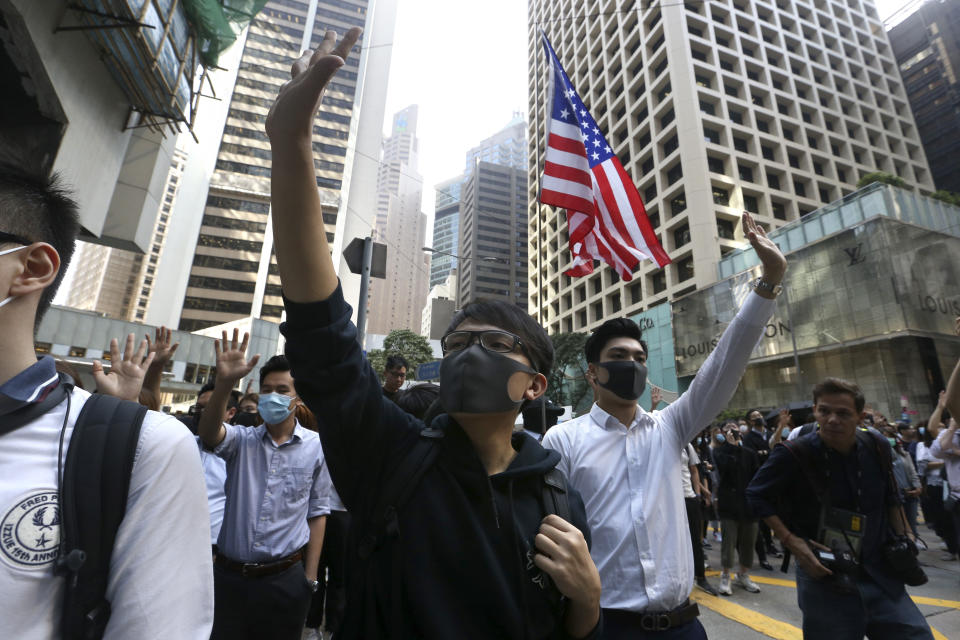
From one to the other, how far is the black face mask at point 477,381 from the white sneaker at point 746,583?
578cm

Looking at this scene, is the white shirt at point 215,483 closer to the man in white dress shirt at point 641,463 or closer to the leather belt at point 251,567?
the leather belt at point 251,567

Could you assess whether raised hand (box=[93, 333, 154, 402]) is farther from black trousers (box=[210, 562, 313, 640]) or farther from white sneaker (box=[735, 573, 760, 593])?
white sneaker (box=[735, 573, 760, 593])

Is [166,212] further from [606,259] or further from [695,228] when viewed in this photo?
[606,259]

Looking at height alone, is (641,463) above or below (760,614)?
above

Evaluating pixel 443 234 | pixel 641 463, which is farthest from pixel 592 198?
pixel 443 234

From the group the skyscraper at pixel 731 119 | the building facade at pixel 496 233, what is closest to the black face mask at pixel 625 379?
the skyscraper at pixel 731 119

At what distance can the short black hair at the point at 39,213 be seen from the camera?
1123 mm

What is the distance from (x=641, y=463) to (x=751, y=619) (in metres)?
3.56

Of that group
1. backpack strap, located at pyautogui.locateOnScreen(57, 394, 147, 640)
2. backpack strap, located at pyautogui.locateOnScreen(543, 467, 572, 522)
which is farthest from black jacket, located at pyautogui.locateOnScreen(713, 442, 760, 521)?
backpack strap, located at pyautogui.locateOnScreen(57, 394, 147, 640)

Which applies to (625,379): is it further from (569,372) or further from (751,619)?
(569,372)

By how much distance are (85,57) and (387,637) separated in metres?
11.5

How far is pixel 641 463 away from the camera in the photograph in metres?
2.32

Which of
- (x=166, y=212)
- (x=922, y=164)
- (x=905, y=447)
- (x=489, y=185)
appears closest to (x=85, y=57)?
(x=905, y=447)

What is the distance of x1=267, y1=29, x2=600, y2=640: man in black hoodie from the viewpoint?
107 cm
